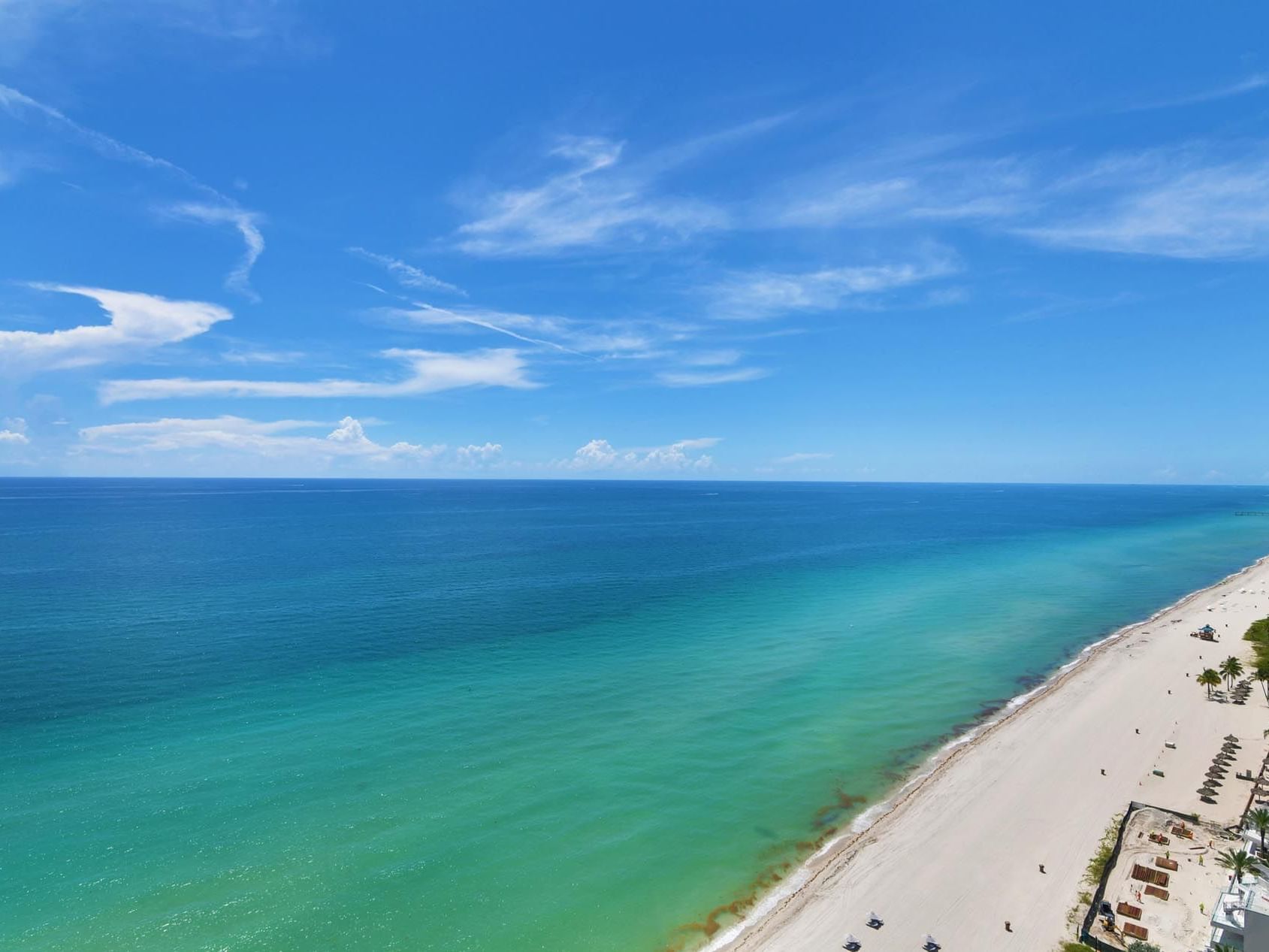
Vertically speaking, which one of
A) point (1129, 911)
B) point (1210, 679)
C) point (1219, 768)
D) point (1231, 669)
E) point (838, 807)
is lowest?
point (838, 807)

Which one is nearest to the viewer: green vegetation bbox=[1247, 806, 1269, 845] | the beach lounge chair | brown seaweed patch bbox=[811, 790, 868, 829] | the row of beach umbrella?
the beach lounge chair

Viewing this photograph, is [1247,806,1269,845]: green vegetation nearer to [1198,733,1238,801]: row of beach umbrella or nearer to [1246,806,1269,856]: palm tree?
[1246,806,1269,856]: palm tree

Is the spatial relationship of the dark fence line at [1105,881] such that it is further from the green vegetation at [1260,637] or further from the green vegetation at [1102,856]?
the green vegetation at [1260,637]

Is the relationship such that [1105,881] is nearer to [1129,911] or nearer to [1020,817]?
[1129,911]

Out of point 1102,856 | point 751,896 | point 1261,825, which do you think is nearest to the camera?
point 1261,825

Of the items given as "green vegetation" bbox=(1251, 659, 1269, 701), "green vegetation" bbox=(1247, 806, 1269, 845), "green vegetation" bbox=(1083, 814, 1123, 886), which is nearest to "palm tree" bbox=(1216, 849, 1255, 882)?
"green vegetation" bbox=(1247, 806, 1269, 845)

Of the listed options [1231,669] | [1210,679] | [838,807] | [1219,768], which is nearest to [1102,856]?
[838,807]

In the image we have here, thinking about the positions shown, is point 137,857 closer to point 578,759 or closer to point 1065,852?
point 578,759

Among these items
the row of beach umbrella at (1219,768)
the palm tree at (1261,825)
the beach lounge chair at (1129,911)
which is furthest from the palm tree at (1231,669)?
the beach lounge chair at (1129,911)
